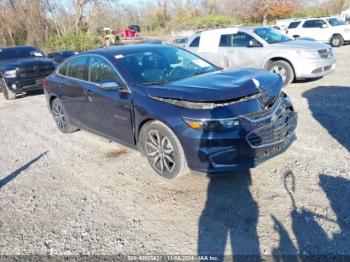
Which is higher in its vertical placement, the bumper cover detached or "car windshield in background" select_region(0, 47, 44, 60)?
"car windshield in background" select_region(0, 47, 44, 60)

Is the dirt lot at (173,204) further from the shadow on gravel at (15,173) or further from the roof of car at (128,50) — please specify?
the roof of car at (128,50)

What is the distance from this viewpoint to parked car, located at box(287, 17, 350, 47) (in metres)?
18.6

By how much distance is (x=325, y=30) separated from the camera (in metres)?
18.7

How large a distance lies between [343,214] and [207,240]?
4.37ft

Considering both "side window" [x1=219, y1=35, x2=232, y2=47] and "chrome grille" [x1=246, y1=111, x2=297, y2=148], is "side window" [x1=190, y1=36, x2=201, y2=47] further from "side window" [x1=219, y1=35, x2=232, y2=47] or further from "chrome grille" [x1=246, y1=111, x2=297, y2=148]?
"chrome grille" [x1=246, y1=111, x2=297, y2=148]

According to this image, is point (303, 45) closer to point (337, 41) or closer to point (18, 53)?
point (18, 53)

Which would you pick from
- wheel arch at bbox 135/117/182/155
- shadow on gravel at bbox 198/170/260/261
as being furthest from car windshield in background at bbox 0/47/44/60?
shadow on gravel at bbox 198/170/260/261

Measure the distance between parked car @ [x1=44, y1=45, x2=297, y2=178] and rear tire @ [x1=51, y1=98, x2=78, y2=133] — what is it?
0.90 metres

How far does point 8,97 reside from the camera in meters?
10.9

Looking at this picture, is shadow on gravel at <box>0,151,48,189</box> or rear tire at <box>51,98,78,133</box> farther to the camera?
rear tire at <box>51,98,78,133</box>

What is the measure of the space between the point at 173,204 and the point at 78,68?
3.01m

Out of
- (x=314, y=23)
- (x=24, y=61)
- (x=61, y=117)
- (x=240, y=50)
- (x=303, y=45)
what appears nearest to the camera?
(x=61, y=117)

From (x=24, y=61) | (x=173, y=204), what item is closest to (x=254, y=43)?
(x=173, y=204)

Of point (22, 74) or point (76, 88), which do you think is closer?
point (76, 88)
